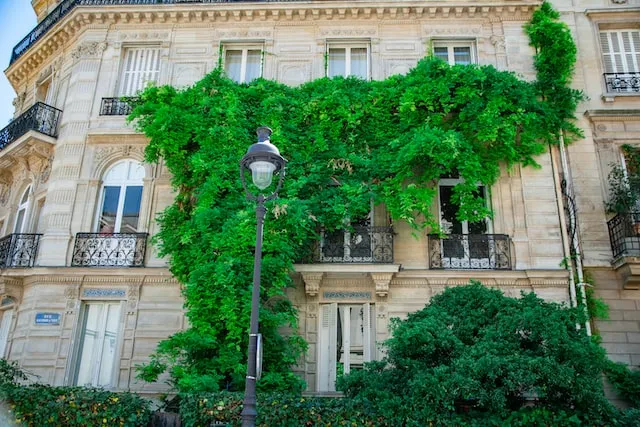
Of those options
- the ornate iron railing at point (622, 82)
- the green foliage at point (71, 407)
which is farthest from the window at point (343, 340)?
the ornate iron railing at point (622, 82)

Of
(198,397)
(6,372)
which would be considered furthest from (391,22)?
(6,372)

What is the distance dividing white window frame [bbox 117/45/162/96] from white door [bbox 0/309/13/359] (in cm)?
622

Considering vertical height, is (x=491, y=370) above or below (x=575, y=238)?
below

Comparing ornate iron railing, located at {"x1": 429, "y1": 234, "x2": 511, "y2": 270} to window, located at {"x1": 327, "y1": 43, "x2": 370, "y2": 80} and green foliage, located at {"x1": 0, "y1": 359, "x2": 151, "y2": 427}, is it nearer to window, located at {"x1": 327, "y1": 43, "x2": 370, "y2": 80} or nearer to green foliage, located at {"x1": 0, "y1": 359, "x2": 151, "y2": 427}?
window, located at {"x1": 327, "y1": 43, "x2": 370, "y2": 80}

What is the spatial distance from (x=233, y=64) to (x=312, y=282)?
21.8 ft

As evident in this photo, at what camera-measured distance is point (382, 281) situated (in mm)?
11977

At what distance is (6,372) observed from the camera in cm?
1035

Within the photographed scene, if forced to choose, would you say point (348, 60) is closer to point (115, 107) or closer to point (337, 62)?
point (337, 62)

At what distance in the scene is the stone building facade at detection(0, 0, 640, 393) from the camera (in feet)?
39.9

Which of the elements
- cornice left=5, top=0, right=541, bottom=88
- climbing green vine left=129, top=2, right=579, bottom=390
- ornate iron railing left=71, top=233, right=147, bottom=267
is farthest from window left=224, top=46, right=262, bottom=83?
ornate iron railing left=71, top=233, right=147, bottom=267

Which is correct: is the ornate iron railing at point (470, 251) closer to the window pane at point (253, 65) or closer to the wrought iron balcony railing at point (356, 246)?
the wrought iron balcony railing at point (356, 246)

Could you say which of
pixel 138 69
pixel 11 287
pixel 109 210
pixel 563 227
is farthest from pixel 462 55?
pixel 11 287

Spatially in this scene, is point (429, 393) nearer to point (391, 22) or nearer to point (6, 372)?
point (6, 372)

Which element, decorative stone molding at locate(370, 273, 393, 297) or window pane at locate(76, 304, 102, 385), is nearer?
decorative stone molding at locate(370, 273, 393, 297)
